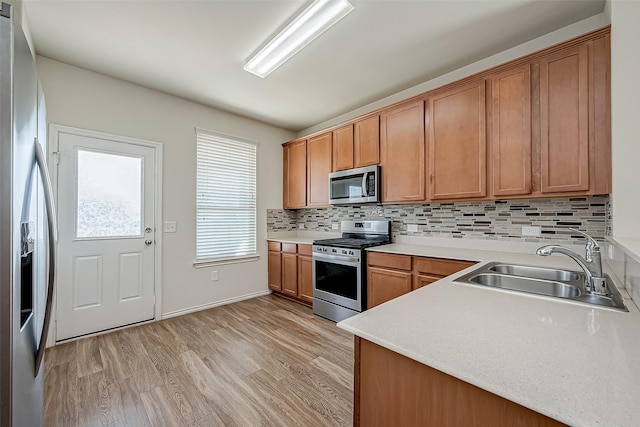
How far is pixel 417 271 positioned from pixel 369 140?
1.63 m

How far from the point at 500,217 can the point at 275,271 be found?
9.68 feet

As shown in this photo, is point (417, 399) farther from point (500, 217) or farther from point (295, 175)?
point (295, 175)

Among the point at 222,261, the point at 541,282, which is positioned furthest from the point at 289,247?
the point at 541,282

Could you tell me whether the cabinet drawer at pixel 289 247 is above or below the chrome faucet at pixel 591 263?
below

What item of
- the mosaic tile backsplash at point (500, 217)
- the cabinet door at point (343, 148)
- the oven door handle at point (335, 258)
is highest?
the cabinet door at point (343, 148)

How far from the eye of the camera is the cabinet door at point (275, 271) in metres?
3.99

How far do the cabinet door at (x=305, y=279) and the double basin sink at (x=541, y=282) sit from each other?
86.3 inches

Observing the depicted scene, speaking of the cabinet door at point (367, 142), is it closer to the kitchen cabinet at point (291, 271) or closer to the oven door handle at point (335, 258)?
the oven door handle at point (335, 258)

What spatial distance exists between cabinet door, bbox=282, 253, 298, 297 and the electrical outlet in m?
2.59

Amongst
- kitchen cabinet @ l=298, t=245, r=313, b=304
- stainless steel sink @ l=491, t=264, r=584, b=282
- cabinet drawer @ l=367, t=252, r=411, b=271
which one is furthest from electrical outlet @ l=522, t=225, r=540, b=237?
kitchen cabinet @ l=298, t=245, r=313, b=304

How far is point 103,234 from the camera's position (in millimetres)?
2785

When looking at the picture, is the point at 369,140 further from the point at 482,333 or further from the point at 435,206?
the point at 482,333

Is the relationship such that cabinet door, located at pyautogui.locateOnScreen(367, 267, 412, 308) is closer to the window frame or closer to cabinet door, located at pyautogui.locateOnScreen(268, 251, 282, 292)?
cabinet door, located at pyautogui.locateOnScreen(268, 251, 282, 292)

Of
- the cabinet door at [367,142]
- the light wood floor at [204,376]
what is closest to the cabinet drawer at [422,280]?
the light wood floor at [204,376]
